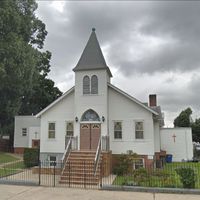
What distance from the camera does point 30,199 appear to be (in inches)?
468

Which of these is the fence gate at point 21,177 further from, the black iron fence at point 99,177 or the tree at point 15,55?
the tree at point 15,55

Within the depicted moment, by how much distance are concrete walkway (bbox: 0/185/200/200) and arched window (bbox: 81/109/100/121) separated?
7.90 m

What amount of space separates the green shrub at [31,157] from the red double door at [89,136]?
4.28m

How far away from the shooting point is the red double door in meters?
20.8

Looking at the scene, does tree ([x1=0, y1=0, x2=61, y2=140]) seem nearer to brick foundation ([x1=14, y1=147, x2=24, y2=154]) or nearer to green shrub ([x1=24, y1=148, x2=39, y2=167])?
brick foundation ([x1=14, y1=147, x2=24, y2=154])

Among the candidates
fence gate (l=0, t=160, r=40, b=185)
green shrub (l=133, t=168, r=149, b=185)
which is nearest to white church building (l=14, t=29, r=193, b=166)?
fence gate (l=0, t=160, r=40, b=185)

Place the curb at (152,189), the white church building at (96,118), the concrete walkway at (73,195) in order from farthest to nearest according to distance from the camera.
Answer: the white church building at (96,118) → the curb at (152,189) → the concrete walkway at (73,195)

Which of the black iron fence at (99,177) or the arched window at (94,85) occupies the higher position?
the arched window at (94,85)

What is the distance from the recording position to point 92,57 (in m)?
22.0

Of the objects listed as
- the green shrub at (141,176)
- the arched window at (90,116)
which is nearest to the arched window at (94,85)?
the arched window at (90,116)

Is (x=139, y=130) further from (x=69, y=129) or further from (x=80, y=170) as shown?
(x=80, y=170)

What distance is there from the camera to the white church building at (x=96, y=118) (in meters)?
20.6

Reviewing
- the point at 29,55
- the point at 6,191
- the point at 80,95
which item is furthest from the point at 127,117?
the point at 29,55

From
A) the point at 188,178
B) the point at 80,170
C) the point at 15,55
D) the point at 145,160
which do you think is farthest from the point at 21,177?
the point at 15,55
